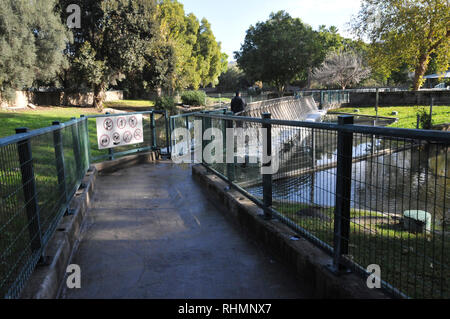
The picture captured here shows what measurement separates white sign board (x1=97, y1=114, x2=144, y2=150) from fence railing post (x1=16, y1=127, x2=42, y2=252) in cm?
584

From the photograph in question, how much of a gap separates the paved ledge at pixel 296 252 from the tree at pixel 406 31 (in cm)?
2982

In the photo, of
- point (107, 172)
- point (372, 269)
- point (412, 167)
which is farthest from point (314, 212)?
point (107, 172)

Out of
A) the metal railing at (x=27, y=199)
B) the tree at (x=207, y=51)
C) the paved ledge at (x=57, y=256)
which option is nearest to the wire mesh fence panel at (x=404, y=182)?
the paved ledge at (x=57, y=256)

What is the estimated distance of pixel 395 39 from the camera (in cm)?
3045

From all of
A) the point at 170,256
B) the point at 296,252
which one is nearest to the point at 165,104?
the point at 170,256

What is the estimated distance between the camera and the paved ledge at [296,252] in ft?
8.73

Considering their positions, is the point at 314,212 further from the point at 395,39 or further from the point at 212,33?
the point at 212,33

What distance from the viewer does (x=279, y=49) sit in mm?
51750

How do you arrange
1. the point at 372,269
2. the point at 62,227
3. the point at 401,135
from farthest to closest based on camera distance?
the point at 62,227
the point at 372,269
the point at 401,135

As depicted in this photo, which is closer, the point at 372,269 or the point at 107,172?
the point at 372,269

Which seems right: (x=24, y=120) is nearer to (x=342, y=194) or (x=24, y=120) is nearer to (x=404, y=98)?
(x=342, y=194)

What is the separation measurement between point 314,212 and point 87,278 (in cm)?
232

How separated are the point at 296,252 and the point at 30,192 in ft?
7.87

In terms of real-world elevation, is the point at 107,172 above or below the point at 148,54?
below
